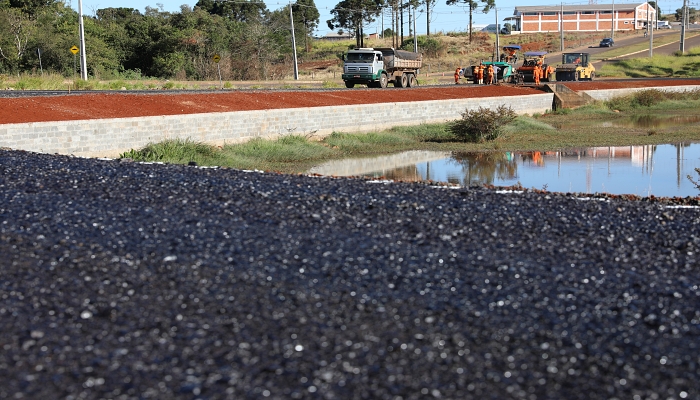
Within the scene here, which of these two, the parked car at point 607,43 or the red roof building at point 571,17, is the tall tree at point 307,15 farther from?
the red roof building at point 571,17

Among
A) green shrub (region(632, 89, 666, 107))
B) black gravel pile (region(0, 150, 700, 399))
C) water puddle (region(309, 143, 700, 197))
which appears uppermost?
green shrub (region(632, 89, 666, 107))

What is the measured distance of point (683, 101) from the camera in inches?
1838

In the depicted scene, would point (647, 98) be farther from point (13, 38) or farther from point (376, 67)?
point (13, 38)

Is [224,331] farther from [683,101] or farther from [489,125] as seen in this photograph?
[683,101]

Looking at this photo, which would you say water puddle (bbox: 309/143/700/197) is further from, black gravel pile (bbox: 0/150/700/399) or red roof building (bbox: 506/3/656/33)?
red roof building (bbox: 506/3/656/33)

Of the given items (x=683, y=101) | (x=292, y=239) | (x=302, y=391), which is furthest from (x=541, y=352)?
(x=683, y=101)

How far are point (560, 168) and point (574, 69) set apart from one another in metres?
37.2

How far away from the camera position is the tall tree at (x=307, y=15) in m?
106

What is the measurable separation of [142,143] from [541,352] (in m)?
15.5

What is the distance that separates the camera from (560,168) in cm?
2230

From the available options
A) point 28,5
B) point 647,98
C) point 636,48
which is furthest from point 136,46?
point 636,48

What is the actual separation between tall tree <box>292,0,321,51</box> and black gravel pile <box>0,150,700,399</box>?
314ft

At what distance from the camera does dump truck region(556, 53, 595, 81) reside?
57.3 metres

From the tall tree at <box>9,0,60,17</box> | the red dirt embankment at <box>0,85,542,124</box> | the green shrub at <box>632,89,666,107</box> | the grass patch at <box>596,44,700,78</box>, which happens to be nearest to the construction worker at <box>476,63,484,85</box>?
the green shrub at <box>632,89,666,107</box>
